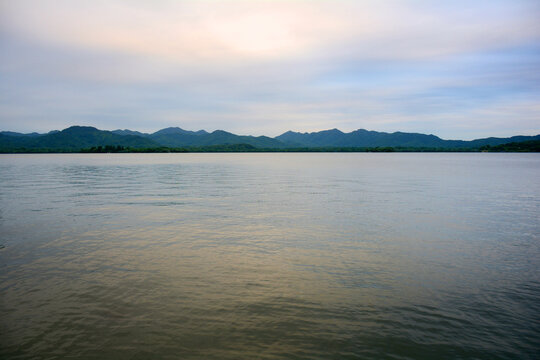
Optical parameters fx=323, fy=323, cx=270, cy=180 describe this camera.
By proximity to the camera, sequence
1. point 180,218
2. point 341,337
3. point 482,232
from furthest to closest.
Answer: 1. point 180,218
2. point 482,232
3. point 341,337

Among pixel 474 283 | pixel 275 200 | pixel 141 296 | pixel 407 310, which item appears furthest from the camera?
pixel 275 200

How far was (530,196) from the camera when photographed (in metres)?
40.9

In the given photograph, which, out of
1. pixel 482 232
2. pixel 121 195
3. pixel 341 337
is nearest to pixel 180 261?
pixel 341 337

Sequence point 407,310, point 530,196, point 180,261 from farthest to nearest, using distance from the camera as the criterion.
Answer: point 530,196
point 180,261
point 407,310

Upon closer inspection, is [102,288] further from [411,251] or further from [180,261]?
[411,251]

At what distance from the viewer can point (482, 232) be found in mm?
22891

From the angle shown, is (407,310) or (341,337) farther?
(407,310)

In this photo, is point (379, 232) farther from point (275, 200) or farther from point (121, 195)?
point (121, 195)

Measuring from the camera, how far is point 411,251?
18516 millimetres

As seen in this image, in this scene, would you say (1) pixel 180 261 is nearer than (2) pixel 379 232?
Yes

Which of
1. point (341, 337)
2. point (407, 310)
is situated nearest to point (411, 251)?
point (407, 310)

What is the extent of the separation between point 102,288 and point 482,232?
24.0 meters

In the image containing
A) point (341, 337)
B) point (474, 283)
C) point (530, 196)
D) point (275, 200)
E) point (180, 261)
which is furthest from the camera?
point (530, 196)

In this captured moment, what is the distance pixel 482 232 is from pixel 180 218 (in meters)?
23.1
